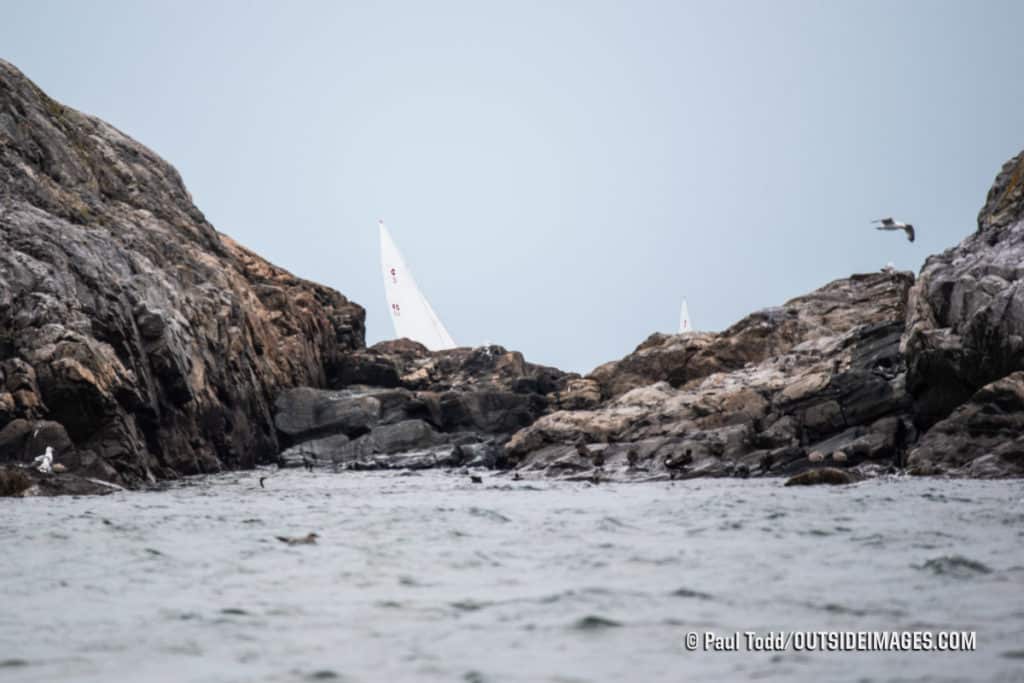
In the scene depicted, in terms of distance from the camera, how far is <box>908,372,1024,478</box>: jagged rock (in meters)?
24.0

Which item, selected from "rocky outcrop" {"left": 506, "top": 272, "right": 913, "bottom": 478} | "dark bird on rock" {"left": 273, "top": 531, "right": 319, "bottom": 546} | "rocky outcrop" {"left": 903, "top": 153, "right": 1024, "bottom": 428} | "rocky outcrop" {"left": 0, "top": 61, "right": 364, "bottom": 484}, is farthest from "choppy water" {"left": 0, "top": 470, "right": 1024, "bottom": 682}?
"rocky outcrop" {"left": 0, "top": 61, "right": 364, "bottom": 484}

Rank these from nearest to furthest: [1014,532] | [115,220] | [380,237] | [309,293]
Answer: [1014,532]
[115,220]
[309,293]
[380,237]

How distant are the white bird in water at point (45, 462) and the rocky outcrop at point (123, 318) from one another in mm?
1481

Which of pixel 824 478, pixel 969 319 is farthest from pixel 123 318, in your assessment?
pixel 969 319

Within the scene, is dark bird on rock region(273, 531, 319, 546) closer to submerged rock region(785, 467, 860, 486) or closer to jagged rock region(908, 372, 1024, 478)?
submerged rock region(785, 467, 860, 486)

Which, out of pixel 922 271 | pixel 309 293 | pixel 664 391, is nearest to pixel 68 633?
pixel 922 271

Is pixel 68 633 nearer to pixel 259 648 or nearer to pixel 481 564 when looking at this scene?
pixel 259 648

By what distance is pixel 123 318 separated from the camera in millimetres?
35594

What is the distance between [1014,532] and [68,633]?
35.9 ft

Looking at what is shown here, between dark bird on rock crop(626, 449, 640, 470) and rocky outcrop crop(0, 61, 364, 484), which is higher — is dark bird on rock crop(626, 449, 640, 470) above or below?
below

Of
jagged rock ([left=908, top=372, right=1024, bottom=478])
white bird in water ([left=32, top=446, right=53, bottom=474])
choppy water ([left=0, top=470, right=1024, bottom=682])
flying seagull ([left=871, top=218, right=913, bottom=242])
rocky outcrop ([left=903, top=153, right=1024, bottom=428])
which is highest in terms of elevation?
flying seagull ([left=871, top=218, right=913, bottom=242])

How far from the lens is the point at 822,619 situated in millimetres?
7730

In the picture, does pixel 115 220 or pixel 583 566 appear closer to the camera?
pixel 583 566

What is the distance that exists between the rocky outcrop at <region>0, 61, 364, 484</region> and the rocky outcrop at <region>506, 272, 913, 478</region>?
1380 centimetres
